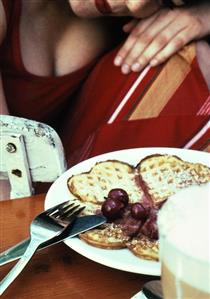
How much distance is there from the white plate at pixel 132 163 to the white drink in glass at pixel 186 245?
162mm

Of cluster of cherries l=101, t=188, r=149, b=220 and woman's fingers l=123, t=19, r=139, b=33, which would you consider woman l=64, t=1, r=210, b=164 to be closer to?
woman's fingers l=123, t=19, r=139, b=33

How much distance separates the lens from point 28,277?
0.65m

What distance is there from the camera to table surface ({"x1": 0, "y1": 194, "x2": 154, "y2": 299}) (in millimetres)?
624

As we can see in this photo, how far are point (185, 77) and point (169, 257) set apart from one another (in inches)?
31.1

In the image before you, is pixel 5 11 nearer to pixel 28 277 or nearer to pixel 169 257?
pixel 28 277

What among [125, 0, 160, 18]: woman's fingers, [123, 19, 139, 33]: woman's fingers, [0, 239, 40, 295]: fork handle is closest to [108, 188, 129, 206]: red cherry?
[0, 239, 40, 295]: fork handle

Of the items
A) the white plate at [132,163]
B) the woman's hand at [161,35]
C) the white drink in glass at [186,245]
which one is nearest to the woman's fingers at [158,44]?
the woman's hand at [161,35]

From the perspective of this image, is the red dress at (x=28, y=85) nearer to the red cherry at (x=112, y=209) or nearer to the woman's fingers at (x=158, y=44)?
the woman's fingers at (x=158, y=44)

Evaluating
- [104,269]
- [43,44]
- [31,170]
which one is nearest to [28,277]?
[104,269]

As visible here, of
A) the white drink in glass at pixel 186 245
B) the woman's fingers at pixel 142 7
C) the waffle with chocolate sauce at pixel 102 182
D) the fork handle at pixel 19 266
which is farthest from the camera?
the woman's fingers at pixel 142 7

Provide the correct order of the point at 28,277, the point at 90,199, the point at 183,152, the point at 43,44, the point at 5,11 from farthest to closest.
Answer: the point at 43,44 → the point at 5,11 → the point at 183,152 → the point at 90,199 → the point at 28,277

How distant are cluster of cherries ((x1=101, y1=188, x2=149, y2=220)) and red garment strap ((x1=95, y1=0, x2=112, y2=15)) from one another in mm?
535

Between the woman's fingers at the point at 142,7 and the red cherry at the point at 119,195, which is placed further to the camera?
the woman's fingers at the point at 142,7

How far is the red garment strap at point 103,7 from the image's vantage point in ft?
3.70
